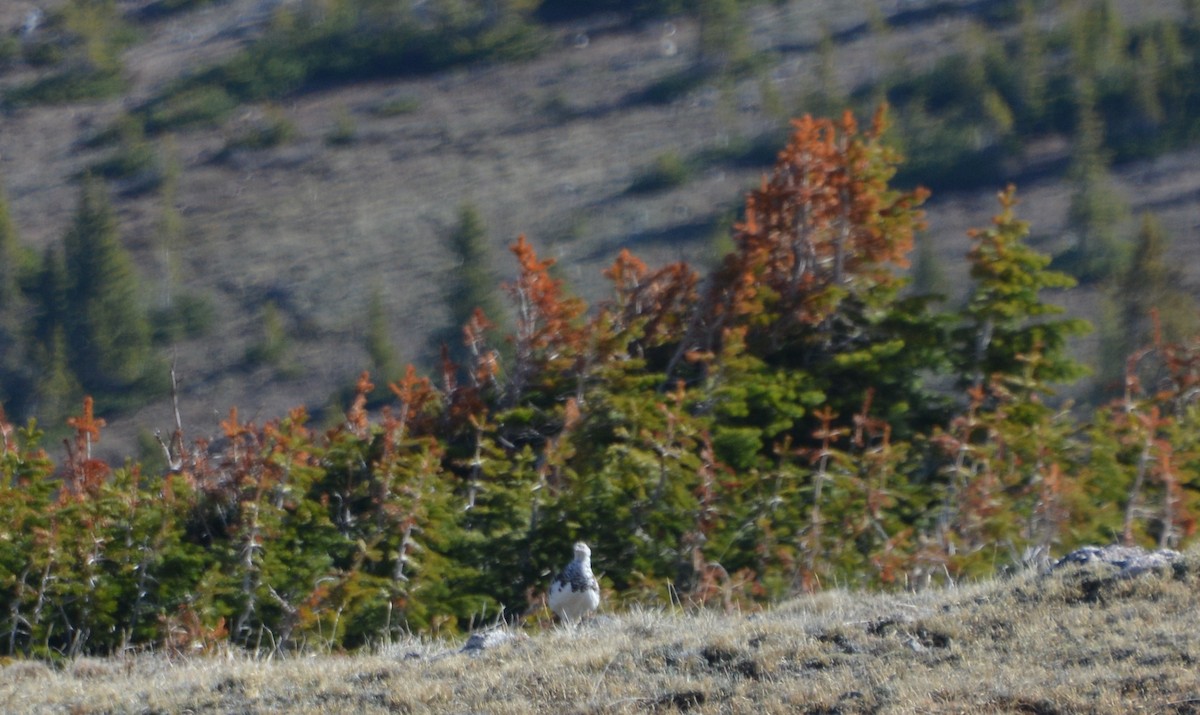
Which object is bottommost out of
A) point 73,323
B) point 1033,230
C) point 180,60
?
point 1033,230

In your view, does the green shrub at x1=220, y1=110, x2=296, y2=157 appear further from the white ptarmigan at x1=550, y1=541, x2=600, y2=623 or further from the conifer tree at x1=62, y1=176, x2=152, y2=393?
the white ptarmigan at x1=550, y1=541, x2=600, y2=623

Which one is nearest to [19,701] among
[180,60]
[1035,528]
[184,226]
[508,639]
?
[508,639]

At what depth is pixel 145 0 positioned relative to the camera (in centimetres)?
8319

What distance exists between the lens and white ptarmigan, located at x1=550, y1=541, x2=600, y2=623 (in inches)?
303

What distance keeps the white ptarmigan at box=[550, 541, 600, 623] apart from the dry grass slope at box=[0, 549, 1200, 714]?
0.37 m

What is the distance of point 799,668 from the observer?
613cm

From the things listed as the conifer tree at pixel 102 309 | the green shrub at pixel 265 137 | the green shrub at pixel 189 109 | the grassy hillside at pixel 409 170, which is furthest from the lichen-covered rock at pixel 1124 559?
the green shrub at pixel 189 109

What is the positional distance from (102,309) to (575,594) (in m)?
47.0

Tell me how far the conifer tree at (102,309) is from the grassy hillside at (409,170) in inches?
47.9

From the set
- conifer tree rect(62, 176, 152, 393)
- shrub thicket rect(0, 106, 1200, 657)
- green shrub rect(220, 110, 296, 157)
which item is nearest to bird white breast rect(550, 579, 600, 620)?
shrub thicket rect(0, 106, 1200, 657)

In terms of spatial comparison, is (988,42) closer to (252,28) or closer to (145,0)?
(252,28)

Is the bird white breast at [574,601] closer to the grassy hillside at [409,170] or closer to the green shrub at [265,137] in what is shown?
the grassy hillside at [409,170]

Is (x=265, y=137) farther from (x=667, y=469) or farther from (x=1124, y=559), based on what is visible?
(x=1124, y=559)

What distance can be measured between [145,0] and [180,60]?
605cm
